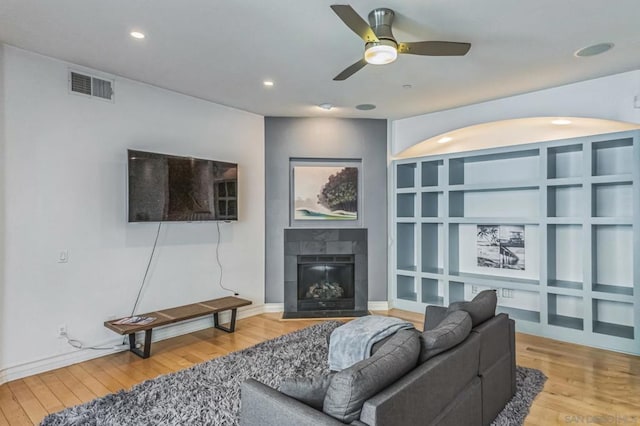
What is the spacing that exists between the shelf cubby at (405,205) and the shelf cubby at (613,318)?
255cm

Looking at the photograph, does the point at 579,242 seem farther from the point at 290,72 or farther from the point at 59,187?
the point at 59,187

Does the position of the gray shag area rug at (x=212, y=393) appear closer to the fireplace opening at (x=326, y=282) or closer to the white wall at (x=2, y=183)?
the white wall at (x=2, y=183)

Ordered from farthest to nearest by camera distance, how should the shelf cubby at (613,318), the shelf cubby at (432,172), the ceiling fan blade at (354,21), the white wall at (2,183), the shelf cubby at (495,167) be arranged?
the shelf cubby at (432,172) < the shelf cubby at (495,167) < the shelf cubby at (613,318) < the white wall at (2,183) < the ceiling fan blade at (354,21)

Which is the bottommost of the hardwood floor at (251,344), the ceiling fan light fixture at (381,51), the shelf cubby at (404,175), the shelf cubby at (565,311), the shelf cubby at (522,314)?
the hardwood floor at (251,344)

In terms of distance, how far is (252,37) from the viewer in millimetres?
2971

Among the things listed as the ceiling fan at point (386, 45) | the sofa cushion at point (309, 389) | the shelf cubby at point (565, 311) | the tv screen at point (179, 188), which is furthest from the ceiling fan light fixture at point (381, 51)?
the shelf cubby at point (565, 311)

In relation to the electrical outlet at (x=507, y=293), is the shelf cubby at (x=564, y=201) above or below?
above

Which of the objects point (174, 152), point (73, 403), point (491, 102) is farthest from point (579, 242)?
point (73, 403)

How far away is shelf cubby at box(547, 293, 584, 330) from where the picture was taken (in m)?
4.23

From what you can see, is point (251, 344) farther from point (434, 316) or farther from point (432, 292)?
point (432, 292)

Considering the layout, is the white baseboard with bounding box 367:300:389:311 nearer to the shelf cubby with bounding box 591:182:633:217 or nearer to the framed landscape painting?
the framed landscape painting

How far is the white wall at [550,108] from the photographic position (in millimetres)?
3723

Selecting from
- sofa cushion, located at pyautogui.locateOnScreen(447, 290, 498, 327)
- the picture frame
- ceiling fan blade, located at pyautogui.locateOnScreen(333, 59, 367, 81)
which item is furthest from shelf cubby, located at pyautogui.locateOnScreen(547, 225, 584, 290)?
ceiling fan blade, located at pyautogui.locateOnScreen(333, 59, 367, 81)

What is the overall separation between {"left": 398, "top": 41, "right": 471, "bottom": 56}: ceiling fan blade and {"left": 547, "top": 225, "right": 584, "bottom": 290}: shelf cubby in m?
2.78
